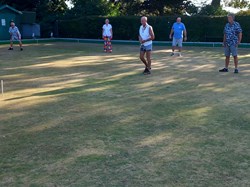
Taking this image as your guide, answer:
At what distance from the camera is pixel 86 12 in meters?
29.7

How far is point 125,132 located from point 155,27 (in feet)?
69.5

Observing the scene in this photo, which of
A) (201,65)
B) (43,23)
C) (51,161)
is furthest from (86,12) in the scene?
(51,161)

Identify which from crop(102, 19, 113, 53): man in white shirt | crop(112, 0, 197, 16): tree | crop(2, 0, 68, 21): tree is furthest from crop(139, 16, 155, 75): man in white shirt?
crop(2, 0, 68, 21): tree

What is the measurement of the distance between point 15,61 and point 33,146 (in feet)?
33.3

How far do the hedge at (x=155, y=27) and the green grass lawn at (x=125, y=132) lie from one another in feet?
47.6

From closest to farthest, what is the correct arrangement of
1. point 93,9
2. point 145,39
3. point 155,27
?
point 145,39 < point 155,27 < point 93,9

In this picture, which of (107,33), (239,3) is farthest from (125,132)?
(239,3)

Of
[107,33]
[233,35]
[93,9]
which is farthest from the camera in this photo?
[93,9]

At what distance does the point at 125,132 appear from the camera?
5.28 meters

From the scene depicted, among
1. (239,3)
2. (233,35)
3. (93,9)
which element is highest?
(239,3)

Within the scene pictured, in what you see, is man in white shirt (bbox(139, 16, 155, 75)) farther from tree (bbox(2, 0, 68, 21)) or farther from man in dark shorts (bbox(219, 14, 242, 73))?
tree (bbox(2, 0, 68, 21))

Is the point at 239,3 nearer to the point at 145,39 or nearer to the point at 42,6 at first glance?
the point at 42,6

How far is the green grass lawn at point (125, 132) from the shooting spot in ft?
12.7

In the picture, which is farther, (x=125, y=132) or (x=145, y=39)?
(x=145, y=39)
